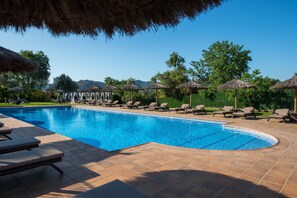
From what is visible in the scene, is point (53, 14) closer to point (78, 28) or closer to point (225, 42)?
point (78, 28)

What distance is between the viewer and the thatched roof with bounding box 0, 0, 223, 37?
1.99m

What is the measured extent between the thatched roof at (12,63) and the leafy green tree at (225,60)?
24.5 m

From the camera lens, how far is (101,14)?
2295 millimetres

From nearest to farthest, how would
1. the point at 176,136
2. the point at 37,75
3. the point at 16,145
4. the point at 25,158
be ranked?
the point at 25,158 < the point at 16,145 < the point at 176,136 < the point at 37,75

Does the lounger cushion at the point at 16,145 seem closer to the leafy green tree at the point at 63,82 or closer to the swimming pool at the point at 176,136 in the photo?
the swimming pool at the point at 176,136

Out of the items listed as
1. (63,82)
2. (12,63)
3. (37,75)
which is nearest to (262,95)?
(12,63)

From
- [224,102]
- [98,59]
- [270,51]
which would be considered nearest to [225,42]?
[270,51]

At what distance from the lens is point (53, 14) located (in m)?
2.19

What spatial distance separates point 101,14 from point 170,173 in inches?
118

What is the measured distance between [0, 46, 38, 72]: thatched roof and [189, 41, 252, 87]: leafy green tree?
24.5 metres

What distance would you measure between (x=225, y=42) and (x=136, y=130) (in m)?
24.8

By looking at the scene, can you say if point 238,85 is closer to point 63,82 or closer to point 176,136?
point 176,136

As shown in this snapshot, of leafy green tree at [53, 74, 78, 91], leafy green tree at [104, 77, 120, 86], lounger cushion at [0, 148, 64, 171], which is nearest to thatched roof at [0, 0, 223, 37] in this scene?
lounger cushion at [0, 148, 64, 171]

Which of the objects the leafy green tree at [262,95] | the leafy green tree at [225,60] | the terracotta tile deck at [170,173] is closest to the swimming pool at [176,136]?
the terracotta tile deck at [170,173]
